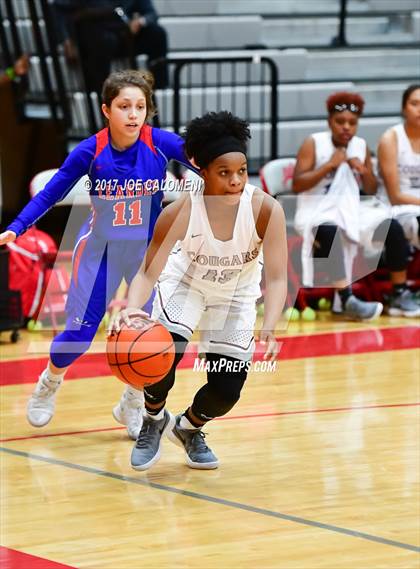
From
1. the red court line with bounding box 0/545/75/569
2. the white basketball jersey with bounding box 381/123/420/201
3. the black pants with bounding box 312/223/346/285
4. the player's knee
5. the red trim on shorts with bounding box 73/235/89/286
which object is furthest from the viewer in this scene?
the white basketball jersey with bounding box 381/123/420/201

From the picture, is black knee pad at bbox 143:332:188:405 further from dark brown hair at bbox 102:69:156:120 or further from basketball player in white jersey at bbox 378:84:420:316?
basketball player in white jersey at bbox 378:84:420:316

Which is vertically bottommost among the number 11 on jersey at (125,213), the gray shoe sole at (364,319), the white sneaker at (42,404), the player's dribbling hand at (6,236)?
the gray shoe sole at (364,319)

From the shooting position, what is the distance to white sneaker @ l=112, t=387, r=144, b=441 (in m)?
5.75

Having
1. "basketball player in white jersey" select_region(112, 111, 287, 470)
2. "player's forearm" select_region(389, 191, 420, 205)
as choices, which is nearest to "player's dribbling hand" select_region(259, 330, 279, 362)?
"basketball player in white jersey" select_region(112, 111, 287, 470)

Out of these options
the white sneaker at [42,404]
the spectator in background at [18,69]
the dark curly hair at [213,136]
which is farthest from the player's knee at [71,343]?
the spectator in background at [18,69]

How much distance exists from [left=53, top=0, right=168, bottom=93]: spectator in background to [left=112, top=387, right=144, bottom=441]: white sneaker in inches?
173

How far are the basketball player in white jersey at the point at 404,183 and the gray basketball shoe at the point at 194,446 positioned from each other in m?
3.73

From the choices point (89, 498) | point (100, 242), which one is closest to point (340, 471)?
point (89, 498)

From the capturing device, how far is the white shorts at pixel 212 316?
5109 mm

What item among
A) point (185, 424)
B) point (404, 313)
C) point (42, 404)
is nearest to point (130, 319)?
point (185, 424)

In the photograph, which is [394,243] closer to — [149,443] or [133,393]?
[133,393]

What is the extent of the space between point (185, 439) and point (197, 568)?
134cm

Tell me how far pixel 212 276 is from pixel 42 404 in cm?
129

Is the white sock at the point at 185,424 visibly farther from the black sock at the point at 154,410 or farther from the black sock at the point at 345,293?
the black sock at the point at 345,293
